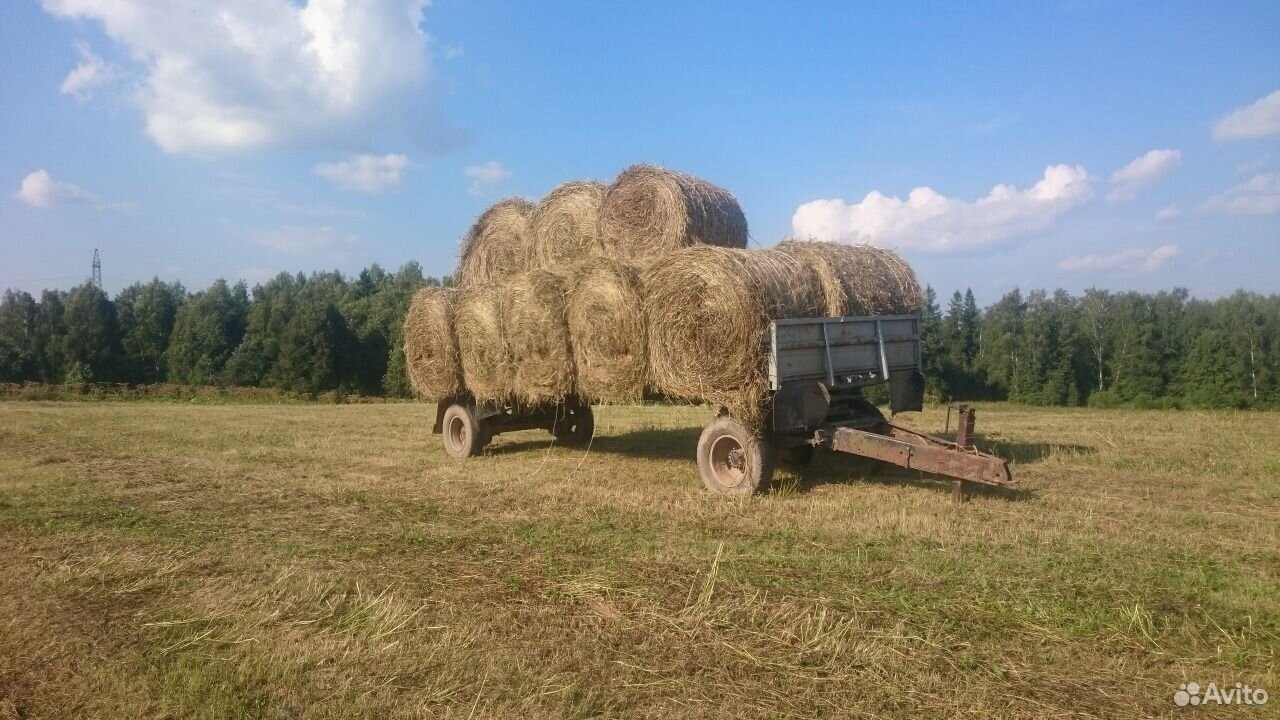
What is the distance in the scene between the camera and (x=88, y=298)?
36812 millimetres

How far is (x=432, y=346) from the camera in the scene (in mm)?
11578

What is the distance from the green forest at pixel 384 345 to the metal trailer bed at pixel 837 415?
25.2 meters

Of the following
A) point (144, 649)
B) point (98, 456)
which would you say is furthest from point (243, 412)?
point (144, 649)

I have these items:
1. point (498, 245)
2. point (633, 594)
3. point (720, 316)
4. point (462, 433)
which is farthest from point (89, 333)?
point (633, 594)

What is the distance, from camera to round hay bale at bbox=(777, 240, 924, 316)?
345 inches

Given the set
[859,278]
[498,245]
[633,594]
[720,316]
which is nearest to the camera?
[633,594]

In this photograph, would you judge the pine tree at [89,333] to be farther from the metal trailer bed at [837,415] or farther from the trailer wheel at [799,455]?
the metal trailer bed at [837,415]

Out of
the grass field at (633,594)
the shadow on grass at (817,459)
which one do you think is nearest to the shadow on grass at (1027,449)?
the shadow on grass at (817,459)

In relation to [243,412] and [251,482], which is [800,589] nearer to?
[251,482]

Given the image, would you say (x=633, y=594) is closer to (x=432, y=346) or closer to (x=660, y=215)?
(x=660, y=215)

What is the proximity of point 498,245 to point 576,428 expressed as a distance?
3.03 meters

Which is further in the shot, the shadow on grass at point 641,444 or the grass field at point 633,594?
the shadow on grass at point 641,444

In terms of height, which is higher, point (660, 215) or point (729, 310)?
point (660, 215)

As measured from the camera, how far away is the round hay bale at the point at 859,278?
8766mm
